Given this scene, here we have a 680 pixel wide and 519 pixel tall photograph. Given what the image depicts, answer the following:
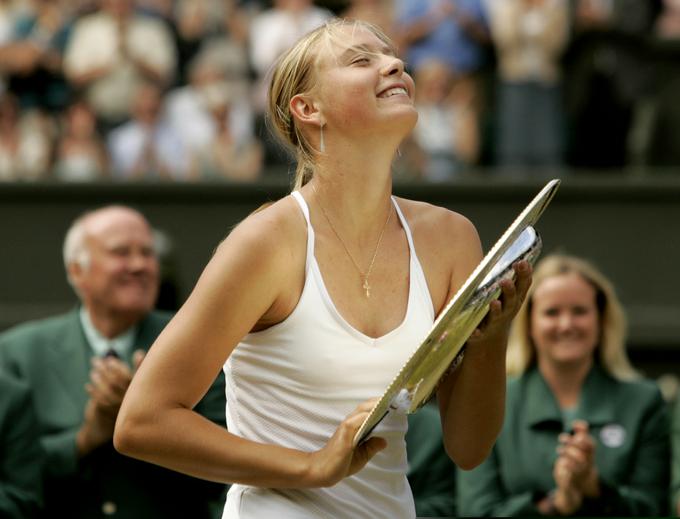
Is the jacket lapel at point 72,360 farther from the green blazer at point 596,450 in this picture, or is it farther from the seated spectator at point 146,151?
the seated spectator at point 146,151

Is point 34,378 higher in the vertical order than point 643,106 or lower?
lower

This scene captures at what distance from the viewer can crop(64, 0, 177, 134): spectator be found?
8.06 meters

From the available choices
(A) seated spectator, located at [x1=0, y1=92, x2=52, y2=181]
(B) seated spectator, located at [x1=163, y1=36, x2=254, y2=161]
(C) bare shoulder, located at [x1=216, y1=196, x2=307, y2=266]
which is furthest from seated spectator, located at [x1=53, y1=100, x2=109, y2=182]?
(C) bare shoulder, located at [x1=216, y1=196, x2=307, y2=266]

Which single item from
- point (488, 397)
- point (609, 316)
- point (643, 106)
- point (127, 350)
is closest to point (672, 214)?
point (643, 106)

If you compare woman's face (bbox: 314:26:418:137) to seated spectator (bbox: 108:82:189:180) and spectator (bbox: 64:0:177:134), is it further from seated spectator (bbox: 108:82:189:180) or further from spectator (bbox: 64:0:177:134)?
spectator (bbox: 64:0:177:134)

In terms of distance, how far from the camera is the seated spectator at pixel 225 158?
7.89 metres

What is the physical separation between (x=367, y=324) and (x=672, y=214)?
19.0ft

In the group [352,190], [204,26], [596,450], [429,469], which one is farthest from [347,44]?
[204,26]

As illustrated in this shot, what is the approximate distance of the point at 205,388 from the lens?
221 centimetres

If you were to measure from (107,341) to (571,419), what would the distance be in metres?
1.49

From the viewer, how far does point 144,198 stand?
784cm

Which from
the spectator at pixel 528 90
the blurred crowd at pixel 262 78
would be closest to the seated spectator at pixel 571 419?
the blurred crowd at pixel 262 78

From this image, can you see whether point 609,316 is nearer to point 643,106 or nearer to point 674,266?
point 674,266

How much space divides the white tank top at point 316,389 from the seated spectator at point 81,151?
579 centimetres
